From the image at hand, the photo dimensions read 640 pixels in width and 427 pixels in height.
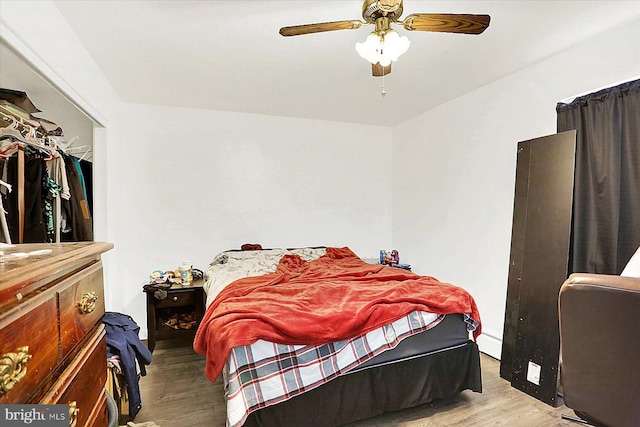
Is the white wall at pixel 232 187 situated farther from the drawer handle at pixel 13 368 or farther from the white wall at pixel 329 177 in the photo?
the drawer handle at pixel 13 368

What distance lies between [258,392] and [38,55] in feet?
6.57

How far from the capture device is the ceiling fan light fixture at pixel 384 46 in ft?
5.22

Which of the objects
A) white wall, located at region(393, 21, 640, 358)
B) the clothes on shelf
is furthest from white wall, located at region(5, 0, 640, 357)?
the clothes on shelf

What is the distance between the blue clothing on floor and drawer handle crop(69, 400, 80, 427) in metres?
1.03

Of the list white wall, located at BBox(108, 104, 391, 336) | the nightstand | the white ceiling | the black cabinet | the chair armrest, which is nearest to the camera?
the chair armrest

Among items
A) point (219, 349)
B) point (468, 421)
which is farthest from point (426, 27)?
point (468, 421)

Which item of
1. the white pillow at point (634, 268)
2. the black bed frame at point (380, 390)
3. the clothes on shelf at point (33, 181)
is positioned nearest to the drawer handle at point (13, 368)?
the clothes on shelf at point (33, 181)

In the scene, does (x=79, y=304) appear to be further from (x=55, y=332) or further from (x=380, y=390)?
(x=380, y=390)

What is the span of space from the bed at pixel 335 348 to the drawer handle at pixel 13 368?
1000 millimetres

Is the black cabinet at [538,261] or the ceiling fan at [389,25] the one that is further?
the black cabinet at [538,261]

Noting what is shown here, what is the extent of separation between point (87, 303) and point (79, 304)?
0.06 metres

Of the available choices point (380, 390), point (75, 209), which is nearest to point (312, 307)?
point (380, 390)

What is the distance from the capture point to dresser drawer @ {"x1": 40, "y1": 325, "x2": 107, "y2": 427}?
2.59ft

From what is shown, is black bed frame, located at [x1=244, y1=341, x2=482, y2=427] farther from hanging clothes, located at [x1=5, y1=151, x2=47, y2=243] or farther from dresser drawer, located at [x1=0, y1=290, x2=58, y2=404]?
hanging clothes, located at [x1=5, y1=151, x2=47, y2=243]
